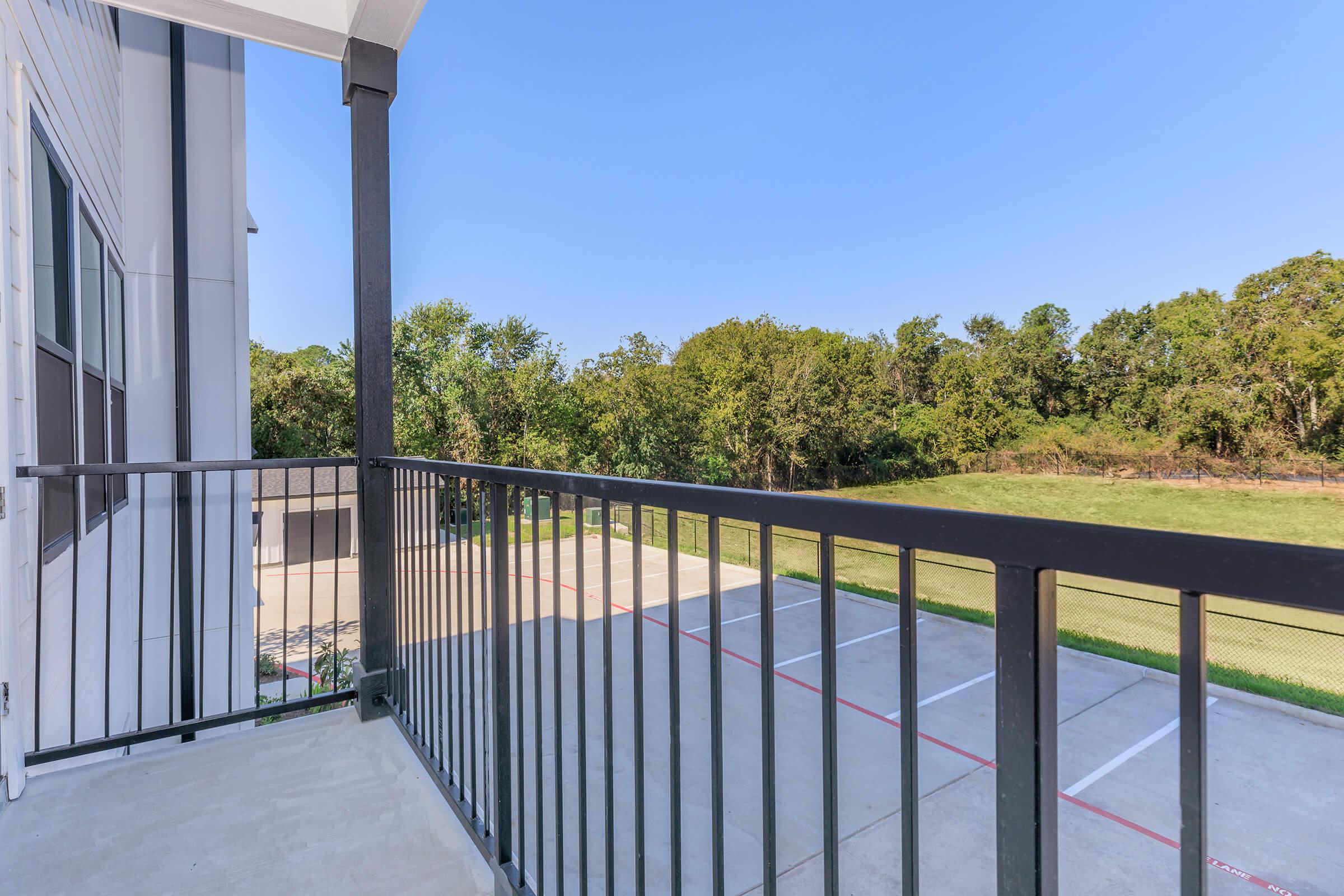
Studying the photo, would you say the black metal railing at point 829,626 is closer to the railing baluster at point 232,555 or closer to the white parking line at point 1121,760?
the railing baluster at point 232,555

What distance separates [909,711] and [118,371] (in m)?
4.06

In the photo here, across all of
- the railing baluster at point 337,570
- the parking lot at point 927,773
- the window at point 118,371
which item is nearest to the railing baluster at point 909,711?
the parking lot at point 927,773

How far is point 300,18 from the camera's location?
2.12 meters

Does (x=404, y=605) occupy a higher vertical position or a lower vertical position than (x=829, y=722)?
lower

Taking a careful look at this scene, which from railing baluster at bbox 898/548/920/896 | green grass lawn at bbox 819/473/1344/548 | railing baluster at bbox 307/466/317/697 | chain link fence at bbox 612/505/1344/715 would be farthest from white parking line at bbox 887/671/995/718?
green grass lawn at bbox 819/473/1344/548

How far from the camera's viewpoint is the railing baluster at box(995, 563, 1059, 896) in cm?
48

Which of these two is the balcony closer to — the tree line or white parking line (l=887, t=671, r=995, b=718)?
white parking line (l=887, t=671, r=995, b=718)

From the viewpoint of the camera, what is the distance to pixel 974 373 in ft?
95.2

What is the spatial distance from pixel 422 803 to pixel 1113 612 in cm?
1555

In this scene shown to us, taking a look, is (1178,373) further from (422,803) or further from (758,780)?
(422,803)

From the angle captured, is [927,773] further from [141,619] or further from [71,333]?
[71,333]

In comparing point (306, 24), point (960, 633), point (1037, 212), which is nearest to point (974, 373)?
point (1037, 212)

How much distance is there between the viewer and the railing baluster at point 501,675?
1330 millimetres

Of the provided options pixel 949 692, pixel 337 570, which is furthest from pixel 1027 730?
pixel 949 692
